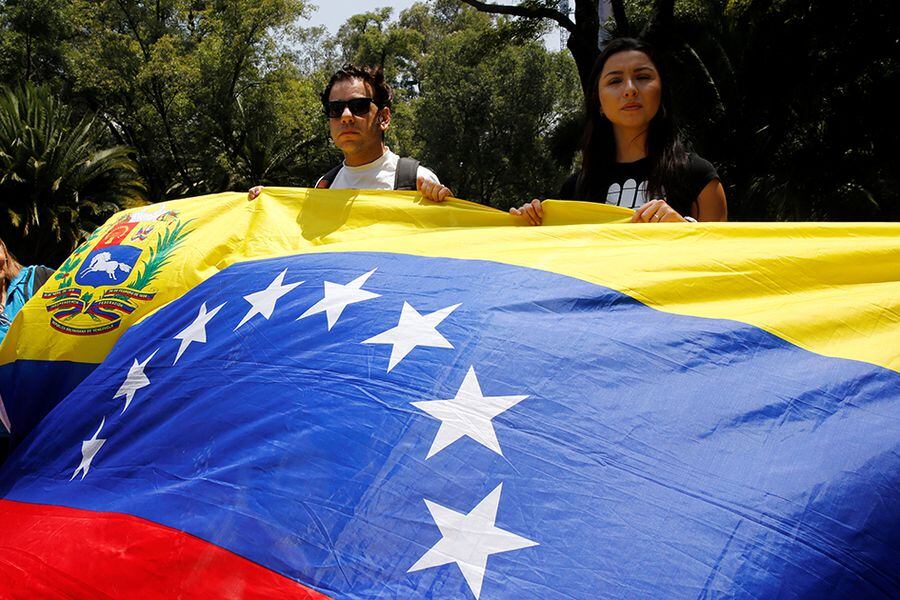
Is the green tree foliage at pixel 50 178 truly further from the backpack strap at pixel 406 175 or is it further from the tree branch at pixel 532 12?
the backpack strap at pixel 406 175

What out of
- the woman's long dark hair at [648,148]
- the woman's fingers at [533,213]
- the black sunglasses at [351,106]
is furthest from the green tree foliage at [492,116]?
the woman's fingers at [533,213]

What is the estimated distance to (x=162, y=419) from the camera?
7.76 feet

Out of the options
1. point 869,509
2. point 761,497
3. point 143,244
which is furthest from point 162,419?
point 869,509

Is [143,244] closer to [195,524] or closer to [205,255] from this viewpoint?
[205,255]

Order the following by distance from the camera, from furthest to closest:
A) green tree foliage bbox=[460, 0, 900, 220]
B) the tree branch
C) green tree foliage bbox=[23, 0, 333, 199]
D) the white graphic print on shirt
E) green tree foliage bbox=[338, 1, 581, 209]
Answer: green tree foliage bbox=[338, 1, 581, 209] → green tree foliage bbox=[23, 0, 333, 199] → the tree branch → green tree foliage bbox=[460, 0, 900, 220] → the white graphic print on shirt

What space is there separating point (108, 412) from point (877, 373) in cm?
229

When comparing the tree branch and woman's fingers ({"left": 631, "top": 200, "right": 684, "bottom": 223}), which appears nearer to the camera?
woman's fingers ({"left": 631, "top": 200, "right": 684, "bottom": 223})

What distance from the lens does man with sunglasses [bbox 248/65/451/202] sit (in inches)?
132

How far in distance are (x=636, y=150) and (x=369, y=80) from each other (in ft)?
4.11

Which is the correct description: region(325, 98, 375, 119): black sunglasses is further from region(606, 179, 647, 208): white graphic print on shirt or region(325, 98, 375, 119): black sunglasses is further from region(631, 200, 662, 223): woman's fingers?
region(631, 200, 662, 223): woman's fingers

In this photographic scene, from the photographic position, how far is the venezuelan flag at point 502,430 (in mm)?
1548

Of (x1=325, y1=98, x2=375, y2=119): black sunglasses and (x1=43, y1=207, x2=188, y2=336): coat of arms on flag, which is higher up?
(x1=325, y1=98, x2=375, y2=119): black sunglasses

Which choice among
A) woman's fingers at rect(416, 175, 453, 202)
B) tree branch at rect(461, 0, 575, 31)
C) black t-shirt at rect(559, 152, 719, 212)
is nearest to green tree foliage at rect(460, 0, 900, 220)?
tree branch at rect(461, 0, 575, 31)

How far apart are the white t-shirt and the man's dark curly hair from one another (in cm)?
25
